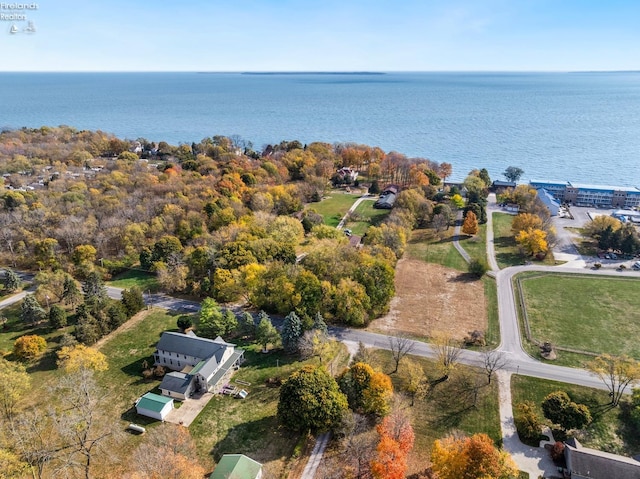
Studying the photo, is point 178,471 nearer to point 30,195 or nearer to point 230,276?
point 230,276

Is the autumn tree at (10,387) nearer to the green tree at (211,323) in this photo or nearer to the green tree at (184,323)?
the green tree at (184,323)

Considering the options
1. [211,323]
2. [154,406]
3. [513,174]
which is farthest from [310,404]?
[513,174]

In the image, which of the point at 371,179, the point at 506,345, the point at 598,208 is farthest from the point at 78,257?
the point at 598,208

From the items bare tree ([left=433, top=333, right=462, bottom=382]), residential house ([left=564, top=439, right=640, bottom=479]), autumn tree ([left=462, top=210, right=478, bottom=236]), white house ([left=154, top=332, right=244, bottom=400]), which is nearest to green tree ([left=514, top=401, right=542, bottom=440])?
residential house ([left=564, top=439, right=640, bottom=479])

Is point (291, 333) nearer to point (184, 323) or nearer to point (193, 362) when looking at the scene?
point (193, 362)

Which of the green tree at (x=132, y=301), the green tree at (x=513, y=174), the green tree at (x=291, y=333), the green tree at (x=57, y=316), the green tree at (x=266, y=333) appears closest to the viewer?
the green tree at (x=291, y=333)

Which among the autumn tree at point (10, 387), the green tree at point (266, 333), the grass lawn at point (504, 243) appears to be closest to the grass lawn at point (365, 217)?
the grass lawn at point (504, 243)

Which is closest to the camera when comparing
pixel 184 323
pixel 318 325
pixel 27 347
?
pixel 27 347
